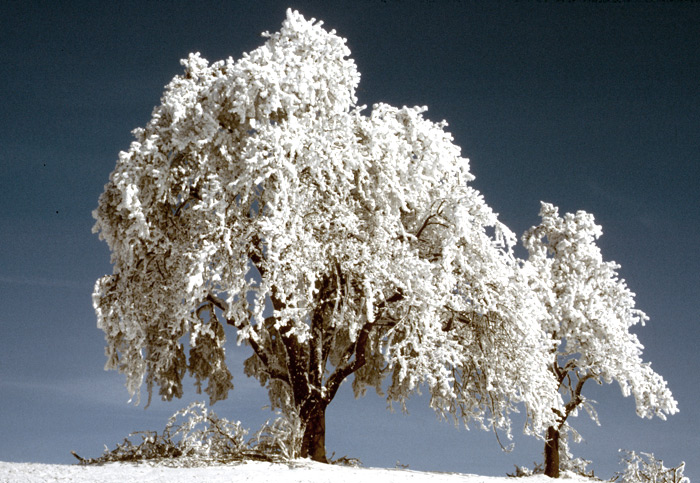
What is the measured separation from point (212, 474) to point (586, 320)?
12.6 meters

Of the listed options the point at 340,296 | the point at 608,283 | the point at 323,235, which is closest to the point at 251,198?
the point at 323,235

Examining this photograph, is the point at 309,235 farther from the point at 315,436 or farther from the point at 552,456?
the point at 552,456

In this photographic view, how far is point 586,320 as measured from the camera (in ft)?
68.5

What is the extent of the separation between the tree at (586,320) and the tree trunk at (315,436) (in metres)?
7.23

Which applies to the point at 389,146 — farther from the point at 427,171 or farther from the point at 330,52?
the point at 330,52

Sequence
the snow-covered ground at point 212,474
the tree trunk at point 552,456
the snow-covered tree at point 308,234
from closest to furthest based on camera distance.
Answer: the snow-covered ground at point 212,474 → the snow-covered tree at point 308,234 → the tree trunk at point 552,456

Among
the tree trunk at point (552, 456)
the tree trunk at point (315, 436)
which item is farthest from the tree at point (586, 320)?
the tree trunk at point (315, 436)

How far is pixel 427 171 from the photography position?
16422 millimetres

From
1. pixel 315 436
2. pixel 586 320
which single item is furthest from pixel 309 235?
pixel 586 320

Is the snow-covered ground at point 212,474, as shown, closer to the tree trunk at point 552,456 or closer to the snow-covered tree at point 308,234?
the snow-covered tree at point 308,234

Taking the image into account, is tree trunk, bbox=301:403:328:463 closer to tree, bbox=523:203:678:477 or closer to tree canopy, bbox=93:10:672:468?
tree canopy, bbox=93:10:672:468

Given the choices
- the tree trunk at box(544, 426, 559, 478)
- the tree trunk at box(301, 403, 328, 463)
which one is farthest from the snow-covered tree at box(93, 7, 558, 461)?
the tree trunk at box(544, 426, 559, 478)

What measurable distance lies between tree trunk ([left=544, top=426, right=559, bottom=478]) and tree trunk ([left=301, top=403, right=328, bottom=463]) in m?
7.74

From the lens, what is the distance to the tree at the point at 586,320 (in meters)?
20.7
